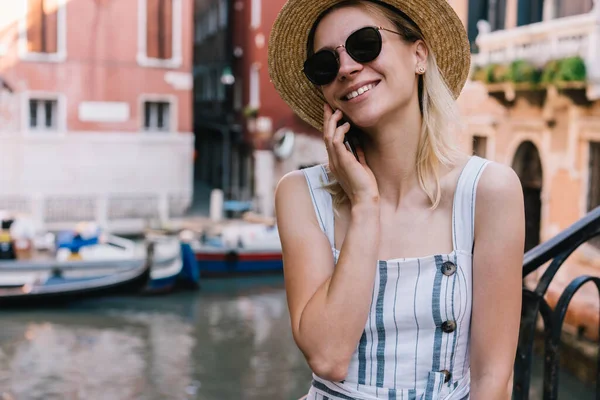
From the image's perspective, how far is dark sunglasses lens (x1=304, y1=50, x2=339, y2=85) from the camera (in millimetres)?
1051

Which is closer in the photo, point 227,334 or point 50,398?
point 50,398

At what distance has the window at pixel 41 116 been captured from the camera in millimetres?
13508

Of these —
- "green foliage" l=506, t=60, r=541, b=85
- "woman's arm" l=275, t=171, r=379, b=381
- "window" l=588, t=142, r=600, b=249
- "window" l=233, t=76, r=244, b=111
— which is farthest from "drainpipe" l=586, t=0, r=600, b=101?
"window" l=233, t=76, r=244, b=111

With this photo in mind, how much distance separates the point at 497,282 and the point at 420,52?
0.34m

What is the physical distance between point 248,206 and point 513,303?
13.0m

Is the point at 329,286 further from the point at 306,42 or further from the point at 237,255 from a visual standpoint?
the point at 237,255

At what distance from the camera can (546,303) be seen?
1.23m

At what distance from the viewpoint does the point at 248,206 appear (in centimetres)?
1395

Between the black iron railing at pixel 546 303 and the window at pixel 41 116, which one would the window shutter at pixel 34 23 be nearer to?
the window at pixel 41 116

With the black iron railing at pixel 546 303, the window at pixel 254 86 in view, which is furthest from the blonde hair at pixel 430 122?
the window at pixel 254 86

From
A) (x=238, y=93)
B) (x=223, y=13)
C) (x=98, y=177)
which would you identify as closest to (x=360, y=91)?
(x=98, y=177)

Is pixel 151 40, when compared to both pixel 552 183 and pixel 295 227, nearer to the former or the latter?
pixel 552 183

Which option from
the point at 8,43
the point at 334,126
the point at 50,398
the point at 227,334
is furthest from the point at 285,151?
the point at 334,126

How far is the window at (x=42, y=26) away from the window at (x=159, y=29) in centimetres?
159
